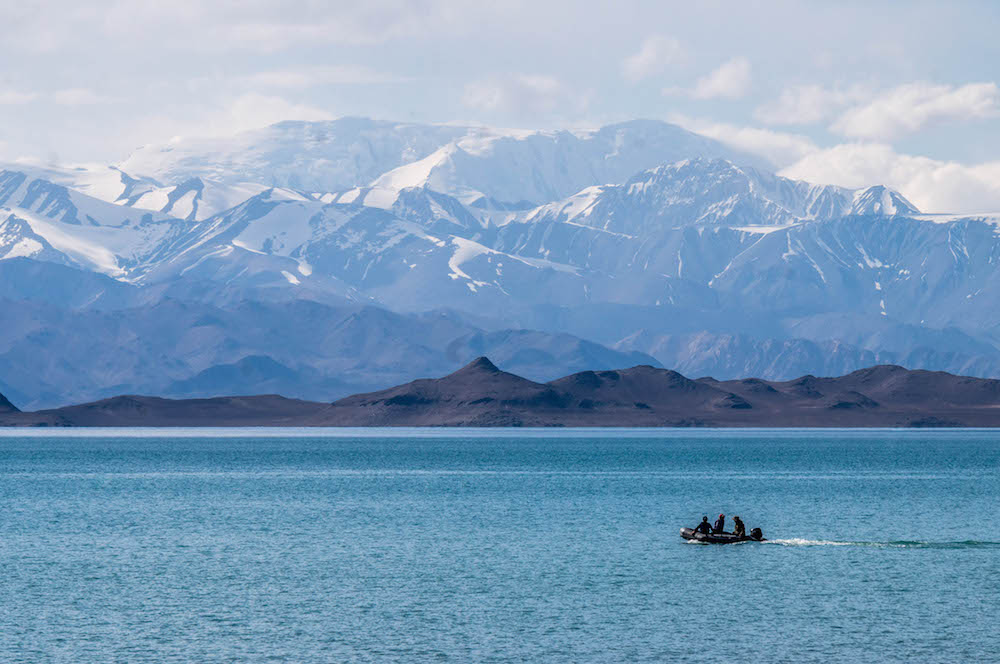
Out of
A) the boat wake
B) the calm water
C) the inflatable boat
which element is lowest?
the calm water

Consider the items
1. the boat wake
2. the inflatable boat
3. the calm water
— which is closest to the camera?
the calm water

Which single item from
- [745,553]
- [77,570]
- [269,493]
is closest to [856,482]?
[269,493]

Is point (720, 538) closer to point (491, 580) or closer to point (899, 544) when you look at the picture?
point (899, 544)

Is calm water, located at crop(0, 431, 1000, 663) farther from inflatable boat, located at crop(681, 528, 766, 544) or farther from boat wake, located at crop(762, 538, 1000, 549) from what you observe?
inflatable boat, located at crop(681, 528, 766, 544)

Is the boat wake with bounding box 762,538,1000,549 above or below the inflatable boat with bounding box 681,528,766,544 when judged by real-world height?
below

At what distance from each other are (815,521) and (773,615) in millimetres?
50531

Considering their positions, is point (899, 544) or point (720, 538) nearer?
point (720, 538)

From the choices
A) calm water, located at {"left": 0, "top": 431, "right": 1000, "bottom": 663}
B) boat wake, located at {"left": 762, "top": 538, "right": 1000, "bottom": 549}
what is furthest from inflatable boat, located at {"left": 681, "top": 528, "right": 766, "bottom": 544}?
boat wake, located at {"left": 762, "top": 538, "right": 1000, "bottom": 549}

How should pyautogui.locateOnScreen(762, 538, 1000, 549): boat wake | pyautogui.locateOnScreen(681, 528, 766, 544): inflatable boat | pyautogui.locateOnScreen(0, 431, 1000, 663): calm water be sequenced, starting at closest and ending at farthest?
pyautogui.locateOnScreen(0, 431, 1000, 663): calm water < pyautogui.locateOnScreen(762, 538, 1000, 549): boat wake < pyautogui.locateOnScreen(681, 528, 766, 544): inflatable boat

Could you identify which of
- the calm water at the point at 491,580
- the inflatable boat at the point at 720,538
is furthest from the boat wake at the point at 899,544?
the inflatable boat at the point at 720,538

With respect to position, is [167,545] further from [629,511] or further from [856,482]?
[856,482]

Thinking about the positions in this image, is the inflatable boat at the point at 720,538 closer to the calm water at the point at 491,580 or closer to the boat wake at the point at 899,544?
the calm water at the point at 491,580

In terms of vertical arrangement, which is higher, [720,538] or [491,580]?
[720,538]

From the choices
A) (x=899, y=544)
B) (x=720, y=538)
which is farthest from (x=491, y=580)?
(x=899, y=544)
